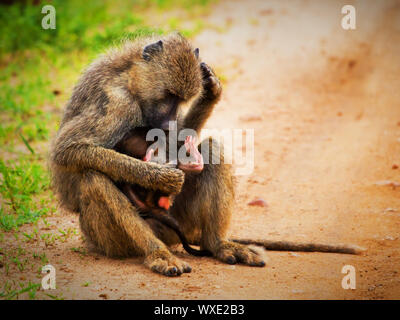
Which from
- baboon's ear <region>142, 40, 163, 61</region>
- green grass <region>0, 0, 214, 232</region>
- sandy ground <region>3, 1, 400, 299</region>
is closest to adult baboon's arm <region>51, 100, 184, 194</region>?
baboon's ear <region>142, 40, 163, 61</region>

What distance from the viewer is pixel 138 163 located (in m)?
4.25

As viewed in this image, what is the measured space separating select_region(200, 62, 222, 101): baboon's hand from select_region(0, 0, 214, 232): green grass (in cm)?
93

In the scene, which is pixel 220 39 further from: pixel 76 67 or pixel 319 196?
pixel 319 196

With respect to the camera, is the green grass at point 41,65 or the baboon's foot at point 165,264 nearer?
the baboon's foot at point 165,264

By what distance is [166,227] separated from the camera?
4668mm

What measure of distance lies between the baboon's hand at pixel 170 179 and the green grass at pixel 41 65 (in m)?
1.22

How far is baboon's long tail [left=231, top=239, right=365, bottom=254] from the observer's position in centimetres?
464

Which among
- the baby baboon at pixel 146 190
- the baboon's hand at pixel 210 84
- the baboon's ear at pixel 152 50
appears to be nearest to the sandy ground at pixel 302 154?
the baby baboon at pixel 146 190

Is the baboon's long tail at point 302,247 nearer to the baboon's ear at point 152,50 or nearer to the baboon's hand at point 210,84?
the baboon's hand at point 210,84

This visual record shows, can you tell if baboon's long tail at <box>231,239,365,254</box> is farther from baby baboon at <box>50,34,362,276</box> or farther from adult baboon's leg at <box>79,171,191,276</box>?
adult baboon's leg at <box>79,171,191,276</box>

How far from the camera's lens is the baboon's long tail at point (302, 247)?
15.2 ft
